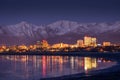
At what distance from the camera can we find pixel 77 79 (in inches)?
1551

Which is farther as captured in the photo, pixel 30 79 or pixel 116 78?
pixel 30 79

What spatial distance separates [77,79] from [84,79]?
2.75 ft

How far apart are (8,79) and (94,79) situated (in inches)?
615

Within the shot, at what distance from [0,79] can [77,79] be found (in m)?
14.0

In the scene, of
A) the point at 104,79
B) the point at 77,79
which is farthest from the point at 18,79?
the point at 104,79

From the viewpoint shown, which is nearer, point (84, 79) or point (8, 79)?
point (84, 79)

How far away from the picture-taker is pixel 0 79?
48875 millimetres

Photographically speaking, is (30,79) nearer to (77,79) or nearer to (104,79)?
(77,79)

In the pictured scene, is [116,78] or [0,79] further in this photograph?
[0,79]

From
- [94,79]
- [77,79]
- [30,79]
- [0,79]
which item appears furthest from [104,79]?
[0,79]

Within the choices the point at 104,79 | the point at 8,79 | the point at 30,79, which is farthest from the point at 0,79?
the point at 104,79

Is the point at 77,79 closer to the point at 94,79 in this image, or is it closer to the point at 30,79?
the point at 94,79

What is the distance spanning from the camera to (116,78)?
3719cm

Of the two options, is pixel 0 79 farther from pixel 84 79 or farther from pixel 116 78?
pixel 116 78
